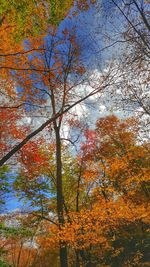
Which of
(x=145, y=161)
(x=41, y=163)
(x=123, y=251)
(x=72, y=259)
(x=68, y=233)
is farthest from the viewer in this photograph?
(x=72, y=259)

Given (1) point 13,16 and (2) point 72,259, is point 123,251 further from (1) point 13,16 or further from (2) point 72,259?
(1) point 13,16

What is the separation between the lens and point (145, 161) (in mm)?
25391

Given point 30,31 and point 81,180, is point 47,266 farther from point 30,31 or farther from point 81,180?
point 30,31

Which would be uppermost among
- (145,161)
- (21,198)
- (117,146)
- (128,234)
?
(117,146)

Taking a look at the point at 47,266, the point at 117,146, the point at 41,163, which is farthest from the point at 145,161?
the point at 47,266

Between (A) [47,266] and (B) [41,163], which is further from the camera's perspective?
(A) [47,266]

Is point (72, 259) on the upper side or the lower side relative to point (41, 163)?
lower

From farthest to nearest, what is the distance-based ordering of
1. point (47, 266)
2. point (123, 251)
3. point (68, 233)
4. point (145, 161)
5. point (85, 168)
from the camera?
point (47, 266) → point (145, 161) → point (123, 251) → point (85, 168) → point (68, 233)

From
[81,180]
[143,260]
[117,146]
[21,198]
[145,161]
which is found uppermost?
[117,146]

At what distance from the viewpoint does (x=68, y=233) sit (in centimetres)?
1368

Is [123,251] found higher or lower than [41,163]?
lower

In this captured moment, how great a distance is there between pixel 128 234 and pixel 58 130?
14.6 metres

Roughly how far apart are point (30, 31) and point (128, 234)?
68.7 ft

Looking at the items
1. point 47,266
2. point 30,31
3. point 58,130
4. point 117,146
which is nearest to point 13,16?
point 30,31
